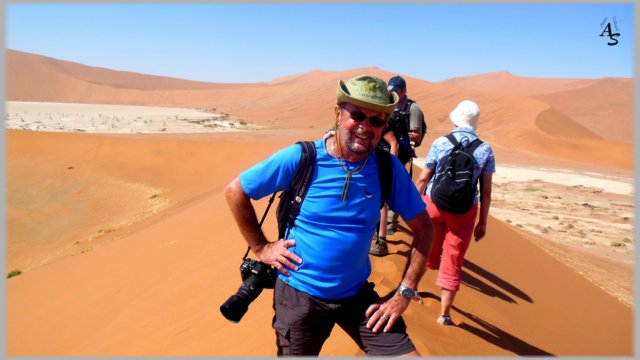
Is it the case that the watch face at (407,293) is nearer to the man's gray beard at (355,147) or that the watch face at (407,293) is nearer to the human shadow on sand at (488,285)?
the man's gray beard at (355,147)

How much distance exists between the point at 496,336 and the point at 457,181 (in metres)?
1.61

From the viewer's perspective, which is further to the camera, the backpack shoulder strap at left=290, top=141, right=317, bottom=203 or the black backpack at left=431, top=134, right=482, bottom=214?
the black backpack at left=431, top=134, right=482, bottom=214

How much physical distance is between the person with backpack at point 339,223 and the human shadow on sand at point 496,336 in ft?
6.65

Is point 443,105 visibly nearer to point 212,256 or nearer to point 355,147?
point 212,256

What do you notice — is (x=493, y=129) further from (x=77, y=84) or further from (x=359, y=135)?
(x=77, y=84)

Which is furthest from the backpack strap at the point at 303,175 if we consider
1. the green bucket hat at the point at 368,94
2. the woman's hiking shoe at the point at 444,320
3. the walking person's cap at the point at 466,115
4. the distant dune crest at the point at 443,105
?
the distant dune crest at the point at 443,105

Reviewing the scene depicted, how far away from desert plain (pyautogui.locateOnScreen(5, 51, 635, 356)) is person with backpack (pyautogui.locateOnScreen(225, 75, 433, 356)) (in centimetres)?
82

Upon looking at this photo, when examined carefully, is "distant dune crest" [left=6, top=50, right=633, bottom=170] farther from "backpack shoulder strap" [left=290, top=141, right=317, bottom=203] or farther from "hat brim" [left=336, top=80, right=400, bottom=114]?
"backpack shoulder strap" [left=290, top=141, right=317, bottom=203]

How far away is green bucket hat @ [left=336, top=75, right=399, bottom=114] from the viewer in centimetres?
206

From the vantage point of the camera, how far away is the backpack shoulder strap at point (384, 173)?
2.18 m

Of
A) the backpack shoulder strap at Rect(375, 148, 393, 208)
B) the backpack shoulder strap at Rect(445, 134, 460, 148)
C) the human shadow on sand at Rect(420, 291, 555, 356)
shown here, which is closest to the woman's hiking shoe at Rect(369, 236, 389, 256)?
the human shadow on sand at Rect(420, 291, 555, 356)

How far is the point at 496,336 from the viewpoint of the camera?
4.15 metres

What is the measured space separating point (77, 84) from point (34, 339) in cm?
7270

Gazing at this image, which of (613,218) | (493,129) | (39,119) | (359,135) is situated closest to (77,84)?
(39,119)
